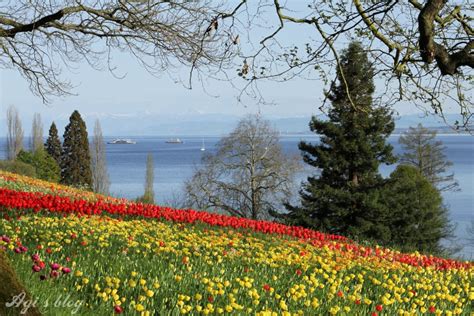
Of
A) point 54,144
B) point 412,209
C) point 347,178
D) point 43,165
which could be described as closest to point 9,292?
point 347,178

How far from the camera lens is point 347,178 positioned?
31078 millimetres

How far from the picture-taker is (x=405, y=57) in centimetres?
697

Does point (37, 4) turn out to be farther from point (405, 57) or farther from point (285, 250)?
point (405, 57)

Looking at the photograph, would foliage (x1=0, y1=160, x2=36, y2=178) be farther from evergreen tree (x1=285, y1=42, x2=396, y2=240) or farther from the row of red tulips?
the row of red tulips

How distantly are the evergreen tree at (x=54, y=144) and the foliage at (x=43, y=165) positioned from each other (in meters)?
4.95

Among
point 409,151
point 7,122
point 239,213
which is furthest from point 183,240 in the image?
point 7,122

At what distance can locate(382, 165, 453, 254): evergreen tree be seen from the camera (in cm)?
3103

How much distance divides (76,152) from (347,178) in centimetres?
2455

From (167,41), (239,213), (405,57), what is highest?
(167,41)

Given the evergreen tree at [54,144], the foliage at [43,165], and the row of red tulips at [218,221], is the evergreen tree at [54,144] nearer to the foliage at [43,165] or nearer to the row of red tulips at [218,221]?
the foliage at [43,165]

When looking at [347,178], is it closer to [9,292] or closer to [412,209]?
[412,209]

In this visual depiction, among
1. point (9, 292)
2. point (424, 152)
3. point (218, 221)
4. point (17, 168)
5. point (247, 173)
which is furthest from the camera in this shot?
point (424, 152)

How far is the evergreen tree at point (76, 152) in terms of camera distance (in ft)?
155

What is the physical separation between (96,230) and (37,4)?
29.5 feet
